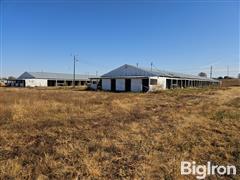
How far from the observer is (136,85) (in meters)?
32.5

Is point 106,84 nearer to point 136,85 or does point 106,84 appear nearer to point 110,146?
point 136,85

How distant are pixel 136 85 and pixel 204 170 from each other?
28191 mm

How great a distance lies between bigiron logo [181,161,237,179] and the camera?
13.9ft

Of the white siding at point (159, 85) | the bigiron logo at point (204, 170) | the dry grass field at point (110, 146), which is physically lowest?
the bigiron logo at point (204, 170)

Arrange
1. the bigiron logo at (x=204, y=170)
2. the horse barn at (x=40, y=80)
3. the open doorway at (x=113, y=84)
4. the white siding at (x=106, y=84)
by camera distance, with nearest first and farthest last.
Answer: the bigiron logo at (x=204, y=170)
the open doorway at (x=113, y=84)
the white siding at (x=106, y=84)
the horse barn at (x=40, y=80)

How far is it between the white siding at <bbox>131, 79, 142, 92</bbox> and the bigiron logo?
90.4ft

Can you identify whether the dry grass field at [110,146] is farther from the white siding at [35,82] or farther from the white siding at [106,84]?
the white siding at [35,82]

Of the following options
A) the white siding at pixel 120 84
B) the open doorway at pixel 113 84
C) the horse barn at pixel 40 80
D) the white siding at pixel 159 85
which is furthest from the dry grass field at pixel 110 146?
the horse barn at pixel 40 80

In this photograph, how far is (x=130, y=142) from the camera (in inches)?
236

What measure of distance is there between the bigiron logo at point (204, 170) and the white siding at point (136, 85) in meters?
27.6

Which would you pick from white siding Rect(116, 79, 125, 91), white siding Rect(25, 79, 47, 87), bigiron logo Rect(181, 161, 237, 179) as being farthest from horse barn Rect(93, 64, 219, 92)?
bigiron logo Rect(181, 161, 237, 179)

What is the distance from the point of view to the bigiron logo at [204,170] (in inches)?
167

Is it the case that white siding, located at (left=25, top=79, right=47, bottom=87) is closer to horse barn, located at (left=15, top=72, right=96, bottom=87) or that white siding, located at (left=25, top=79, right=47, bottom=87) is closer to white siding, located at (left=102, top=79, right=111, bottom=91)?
horse barn, located at (left=15, top=72, right=96, bottom=87)

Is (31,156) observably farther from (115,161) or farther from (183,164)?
(183,164)
